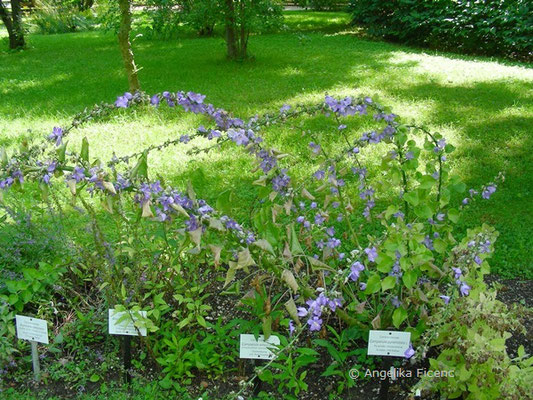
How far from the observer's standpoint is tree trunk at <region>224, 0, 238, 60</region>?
328 inches

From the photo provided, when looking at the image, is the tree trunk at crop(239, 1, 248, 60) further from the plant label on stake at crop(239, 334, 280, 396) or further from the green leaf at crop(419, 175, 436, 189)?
the plant label on stake at crop(239, 334, 280, 396)

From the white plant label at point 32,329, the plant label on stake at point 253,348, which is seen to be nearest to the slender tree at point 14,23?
the white plant label at point 32,329

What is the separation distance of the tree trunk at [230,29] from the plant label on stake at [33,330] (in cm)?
690

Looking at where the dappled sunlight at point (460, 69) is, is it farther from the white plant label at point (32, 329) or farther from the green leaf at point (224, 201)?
the white plant label at point (32, 329)

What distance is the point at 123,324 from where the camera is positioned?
2271mm

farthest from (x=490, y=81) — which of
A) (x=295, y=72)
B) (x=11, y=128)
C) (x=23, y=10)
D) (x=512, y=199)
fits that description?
(x=23, y=10)

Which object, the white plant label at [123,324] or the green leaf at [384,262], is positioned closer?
the green leaf at [384,262]

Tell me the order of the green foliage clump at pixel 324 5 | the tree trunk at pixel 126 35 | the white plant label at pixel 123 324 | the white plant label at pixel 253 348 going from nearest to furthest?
the white plant label at pixel 253 348 → the white plant label at pixel 123 324 → the tree trunk at pixel 126 35 → the green foliage clump at pixel 324 5

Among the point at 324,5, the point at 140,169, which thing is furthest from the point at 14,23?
the point at 140,169

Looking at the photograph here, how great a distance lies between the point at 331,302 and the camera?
5.31 feet

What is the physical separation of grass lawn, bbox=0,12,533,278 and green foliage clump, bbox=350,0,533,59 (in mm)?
622

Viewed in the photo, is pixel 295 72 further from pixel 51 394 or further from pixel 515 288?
pixel 51 394

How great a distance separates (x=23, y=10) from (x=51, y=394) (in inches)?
444

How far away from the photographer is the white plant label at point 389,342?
2.03m
